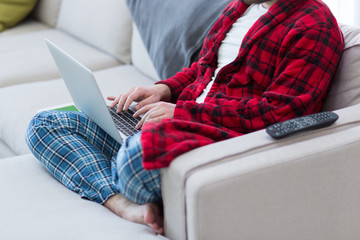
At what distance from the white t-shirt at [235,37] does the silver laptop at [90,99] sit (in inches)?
9.2

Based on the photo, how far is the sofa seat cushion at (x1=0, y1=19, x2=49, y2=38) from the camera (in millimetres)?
2960

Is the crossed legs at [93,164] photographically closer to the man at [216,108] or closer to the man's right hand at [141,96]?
the man at [216,108]

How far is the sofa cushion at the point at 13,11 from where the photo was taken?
2978mm

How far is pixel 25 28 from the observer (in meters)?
3.04

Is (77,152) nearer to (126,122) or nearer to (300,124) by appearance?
(126,122)

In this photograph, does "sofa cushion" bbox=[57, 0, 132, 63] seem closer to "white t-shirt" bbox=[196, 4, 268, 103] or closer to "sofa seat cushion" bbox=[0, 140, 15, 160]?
"sofa seat cushion" bbox=[0, 140, 15, 160]

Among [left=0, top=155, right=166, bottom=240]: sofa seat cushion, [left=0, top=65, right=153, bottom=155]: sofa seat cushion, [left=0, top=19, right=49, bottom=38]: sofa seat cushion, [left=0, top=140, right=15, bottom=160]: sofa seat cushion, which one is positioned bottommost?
[left=0, top=19, right=49, bottom=38]: sofa seat cushion

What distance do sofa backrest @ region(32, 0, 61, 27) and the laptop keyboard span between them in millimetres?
1585

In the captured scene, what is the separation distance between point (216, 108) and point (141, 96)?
36 cm

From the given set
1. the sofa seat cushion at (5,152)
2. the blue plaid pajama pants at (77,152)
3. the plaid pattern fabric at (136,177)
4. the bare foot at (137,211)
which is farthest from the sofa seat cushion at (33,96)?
the plaid pattern fabric at (136,177)

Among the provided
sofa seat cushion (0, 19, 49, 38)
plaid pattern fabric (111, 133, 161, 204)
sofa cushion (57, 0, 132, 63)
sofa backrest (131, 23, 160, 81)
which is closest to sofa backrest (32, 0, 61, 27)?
sofa seat cushion (0, 19, 49, 38)

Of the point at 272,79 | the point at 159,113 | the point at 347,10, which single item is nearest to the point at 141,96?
the point at 159,113

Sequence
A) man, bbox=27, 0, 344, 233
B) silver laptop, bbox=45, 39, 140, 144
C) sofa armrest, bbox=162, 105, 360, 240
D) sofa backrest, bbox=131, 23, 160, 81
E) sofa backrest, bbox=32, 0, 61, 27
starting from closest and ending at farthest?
sofa armrest, bbox=162, 105, 360, 240, man, bbox=27, 0, 344, 233, silver laptop, bbox=45, 39, 140, 144, sofa backrest, bbox=131, 23, 160, 81, sofa backrest, bbox=32, 0, 61, 27

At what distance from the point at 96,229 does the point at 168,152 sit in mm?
263
